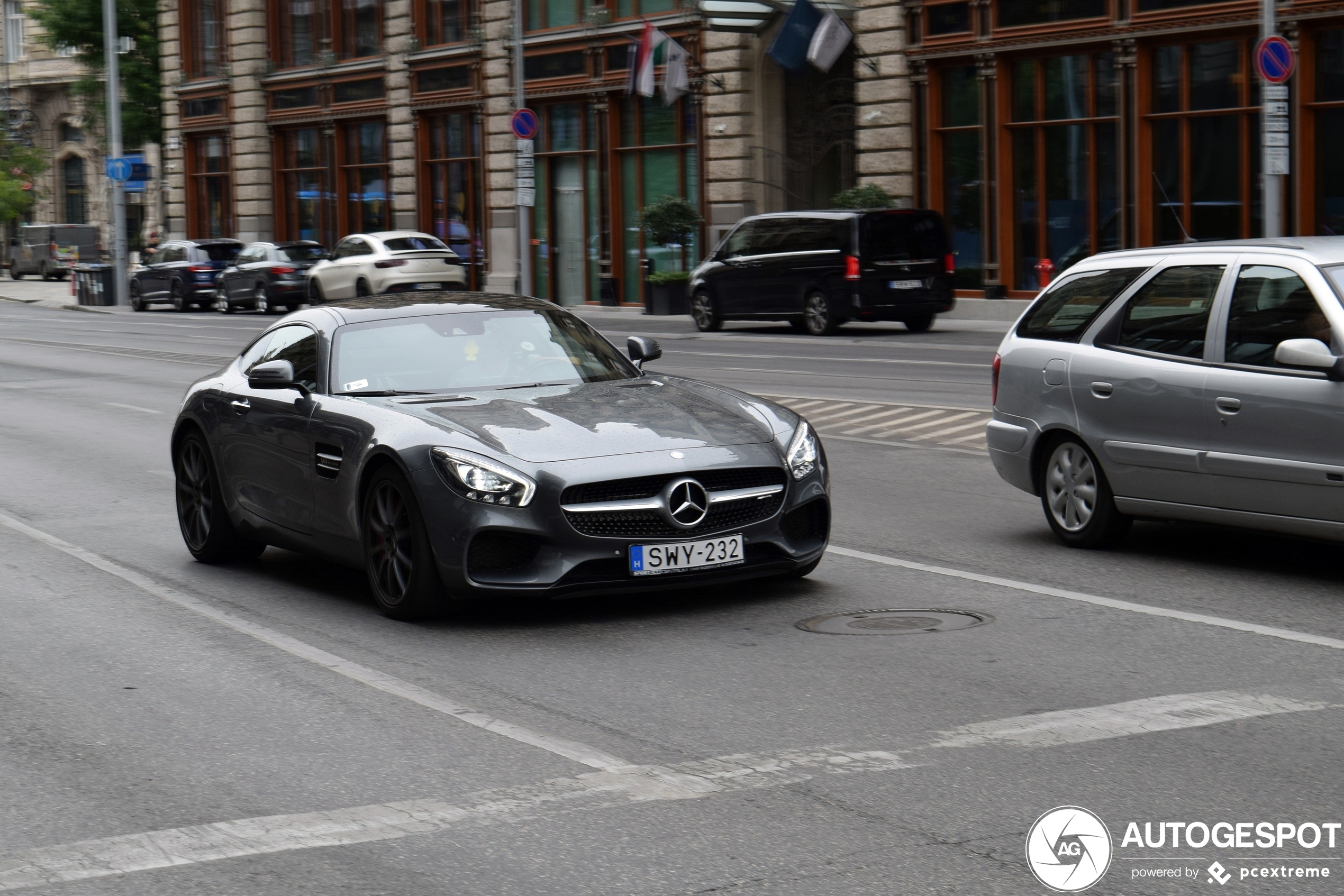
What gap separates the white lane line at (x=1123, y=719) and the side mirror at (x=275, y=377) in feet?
13.1

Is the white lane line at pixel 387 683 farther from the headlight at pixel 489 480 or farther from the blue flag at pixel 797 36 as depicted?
the blue flag at pixel 797 36

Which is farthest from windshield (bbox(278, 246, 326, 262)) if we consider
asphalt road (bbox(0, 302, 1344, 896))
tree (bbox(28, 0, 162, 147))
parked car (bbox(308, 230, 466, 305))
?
asphalt road (bbox(0, 302, 1344, 896))

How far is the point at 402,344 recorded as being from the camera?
9.02m

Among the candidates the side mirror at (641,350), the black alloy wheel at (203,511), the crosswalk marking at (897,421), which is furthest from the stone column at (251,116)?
the side mirror at (641,350)

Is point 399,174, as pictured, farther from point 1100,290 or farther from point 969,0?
point 1100,290

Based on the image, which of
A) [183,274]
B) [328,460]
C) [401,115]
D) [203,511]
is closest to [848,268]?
[203,511]

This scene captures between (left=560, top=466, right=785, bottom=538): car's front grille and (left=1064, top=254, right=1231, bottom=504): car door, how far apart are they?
2135 millimetres

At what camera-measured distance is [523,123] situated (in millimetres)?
35344

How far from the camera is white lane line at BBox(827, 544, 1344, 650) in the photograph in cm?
734

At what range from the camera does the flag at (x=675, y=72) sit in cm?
3541

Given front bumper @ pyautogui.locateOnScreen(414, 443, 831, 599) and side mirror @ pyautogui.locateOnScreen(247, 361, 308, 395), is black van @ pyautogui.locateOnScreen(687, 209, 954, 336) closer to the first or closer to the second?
side mirror @ pyautogui.locateOnScreen(247, 361, 308, 395)

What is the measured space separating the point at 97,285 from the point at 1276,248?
47235mm

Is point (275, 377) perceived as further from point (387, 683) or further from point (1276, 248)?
point (1276, 248)

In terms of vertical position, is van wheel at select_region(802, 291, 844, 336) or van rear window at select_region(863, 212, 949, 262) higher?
van rear window at select_region(863, 212, 949, 262)
